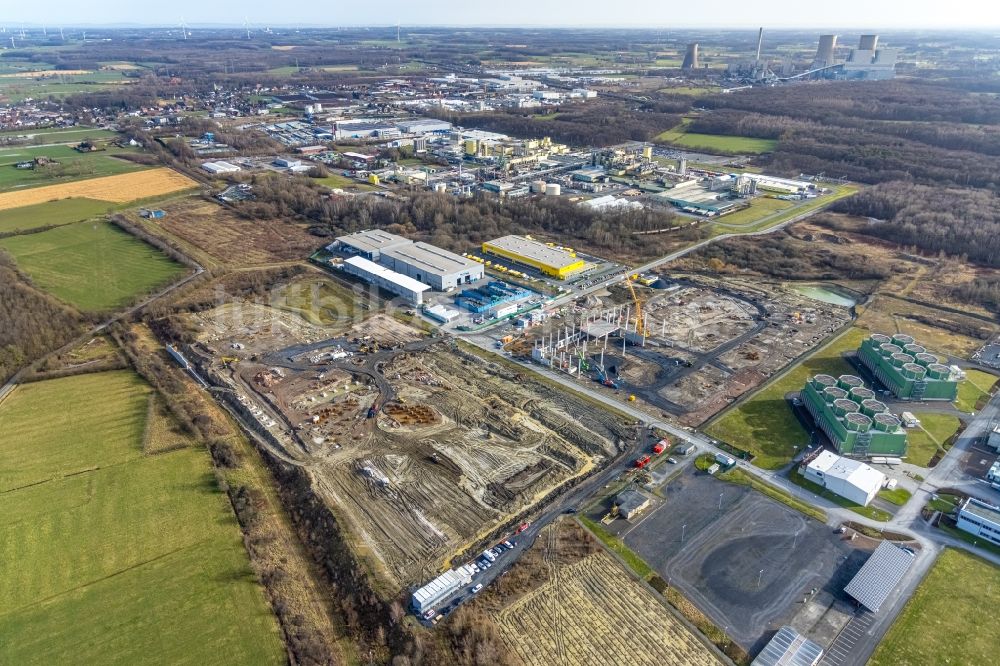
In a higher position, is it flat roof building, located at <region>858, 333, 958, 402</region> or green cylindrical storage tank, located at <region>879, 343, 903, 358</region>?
green cylindrical storage tank, located at <region>879, 343, 903, 358</region>

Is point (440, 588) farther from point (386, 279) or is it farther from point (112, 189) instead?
point (112, 189)

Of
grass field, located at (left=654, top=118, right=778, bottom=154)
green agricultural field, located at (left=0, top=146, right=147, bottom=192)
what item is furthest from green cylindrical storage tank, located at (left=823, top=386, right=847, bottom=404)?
green agricultural field, located at (left=0, top=146, right=147, bottom=192)

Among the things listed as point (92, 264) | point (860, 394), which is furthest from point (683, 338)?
point (92, 264)

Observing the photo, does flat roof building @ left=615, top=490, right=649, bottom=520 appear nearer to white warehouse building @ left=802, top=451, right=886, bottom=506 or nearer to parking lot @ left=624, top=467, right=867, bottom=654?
parking lot @ left=624, top=467, right=867, bottom=654

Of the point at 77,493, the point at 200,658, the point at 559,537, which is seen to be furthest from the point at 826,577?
the point at 77,493

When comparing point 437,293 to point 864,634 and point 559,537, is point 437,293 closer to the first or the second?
point 559,537

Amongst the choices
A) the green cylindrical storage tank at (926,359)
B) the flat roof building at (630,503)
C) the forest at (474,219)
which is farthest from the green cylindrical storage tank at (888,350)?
the forest at (474,219)

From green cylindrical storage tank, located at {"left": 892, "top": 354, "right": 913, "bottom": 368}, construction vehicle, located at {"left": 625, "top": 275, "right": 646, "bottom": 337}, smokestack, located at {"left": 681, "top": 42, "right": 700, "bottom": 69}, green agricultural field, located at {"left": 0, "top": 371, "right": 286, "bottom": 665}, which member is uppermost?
smokestack, located at {"left": 681, "top": 42, "right": 700, "bottom": 69}
